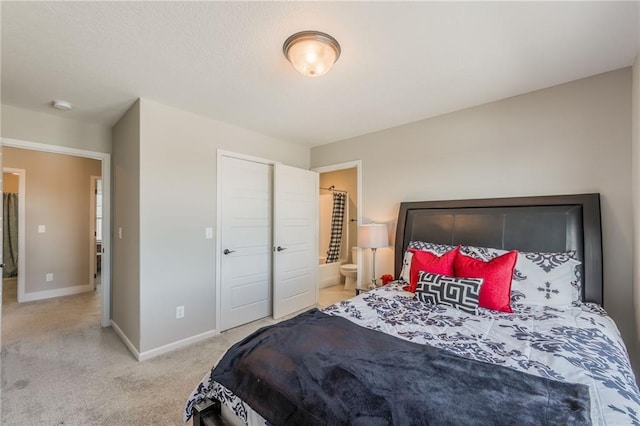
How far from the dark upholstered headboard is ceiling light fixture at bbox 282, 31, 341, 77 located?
1.83 m

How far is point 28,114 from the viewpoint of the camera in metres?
2.81

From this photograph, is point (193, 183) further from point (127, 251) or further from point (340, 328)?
point (340, 328)

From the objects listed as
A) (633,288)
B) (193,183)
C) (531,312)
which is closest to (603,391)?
(531,312)

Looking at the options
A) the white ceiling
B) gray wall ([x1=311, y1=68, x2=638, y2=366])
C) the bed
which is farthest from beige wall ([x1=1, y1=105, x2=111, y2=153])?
gray wall ([x1=311, y1=68, x2=638, y2=366])

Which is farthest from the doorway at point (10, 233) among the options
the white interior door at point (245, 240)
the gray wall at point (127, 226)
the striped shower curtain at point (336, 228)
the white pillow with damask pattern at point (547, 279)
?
the white pillow with damask pattern at point (547, 279)

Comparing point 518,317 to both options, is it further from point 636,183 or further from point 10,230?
point 10,230

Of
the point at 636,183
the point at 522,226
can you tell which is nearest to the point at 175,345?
the point at 522,226

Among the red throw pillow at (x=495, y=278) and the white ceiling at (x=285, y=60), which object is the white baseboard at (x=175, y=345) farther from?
the red throw pillow at (x=495, y=278)

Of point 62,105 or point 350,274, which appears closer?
point 62,105

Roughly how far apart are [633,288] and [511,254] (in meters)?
0.87

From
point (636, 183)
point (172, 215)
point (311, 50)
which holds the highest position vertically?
point (311, 50)

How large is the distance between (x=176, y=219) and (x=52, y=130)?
167 cm

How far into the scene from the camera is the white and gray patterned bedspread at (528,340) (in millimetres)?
1059

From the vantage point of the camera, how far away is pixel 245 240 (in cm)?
344
